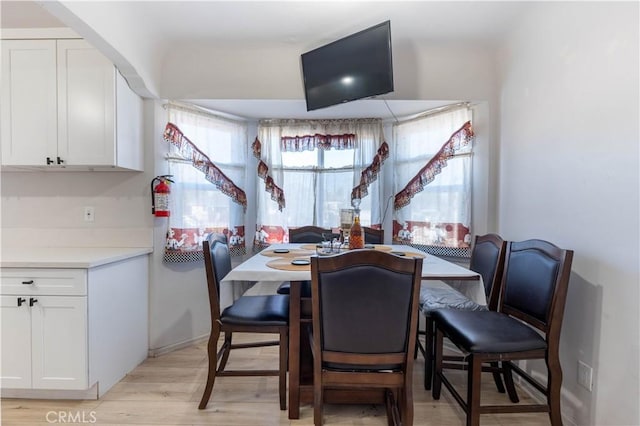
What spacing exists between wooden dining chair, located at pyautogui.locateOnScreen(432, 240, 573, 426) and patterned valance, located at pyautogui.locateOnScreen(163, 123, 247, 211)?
2.09 metres

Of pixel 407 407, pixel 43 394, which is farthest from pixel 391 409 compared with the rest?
pixel 43 394

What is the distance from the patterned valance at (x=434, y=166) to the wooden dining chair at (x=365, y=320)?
1698 millimetres

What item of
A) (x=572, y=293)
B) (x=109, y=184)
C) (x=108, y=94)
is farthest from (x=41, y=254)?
(x=572, y=293)

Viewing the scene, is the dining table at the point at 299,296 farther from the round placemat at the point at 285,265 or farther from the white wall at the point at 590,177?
the white wall at the point at 590,177

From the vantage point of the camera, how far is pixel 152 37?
2332 millimetres

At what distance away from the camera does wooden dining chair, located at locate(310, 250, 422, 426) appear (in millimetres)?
1312

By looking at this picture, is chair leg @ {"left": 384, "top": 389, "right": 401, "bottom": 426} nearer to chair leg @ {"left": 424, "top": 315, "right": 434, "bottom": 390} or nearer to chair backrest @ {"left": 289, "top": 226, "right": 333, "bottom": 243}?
chair leg @ {"left": 424, "top": 315, "right": 434, "bottom": 390}

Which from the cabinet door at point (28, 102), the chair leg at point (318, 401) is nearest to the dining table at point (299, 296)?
the chair leg at point (318, 401)

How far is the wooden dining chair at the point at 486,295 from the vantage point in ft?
6.29

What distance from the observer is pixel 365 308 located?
1.34 meters

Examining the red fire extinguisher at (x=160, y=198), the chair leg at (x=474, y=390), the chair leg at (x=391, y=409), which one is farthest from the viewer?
the red fire extinguisher at (x=160, y=198)

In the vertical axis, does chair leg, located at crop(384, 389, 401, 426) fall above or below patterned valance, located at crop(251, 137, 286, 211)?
below

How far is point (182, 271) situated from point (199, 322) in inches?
19.6

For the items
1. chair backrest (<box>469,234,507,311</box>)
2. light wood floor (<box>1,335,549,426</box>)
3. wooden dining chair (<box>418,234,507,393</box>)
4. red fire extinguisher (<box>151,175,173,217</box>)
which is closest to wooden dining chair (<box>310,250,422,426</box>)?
light wood floor (<box>1,335,549,426</box>)
